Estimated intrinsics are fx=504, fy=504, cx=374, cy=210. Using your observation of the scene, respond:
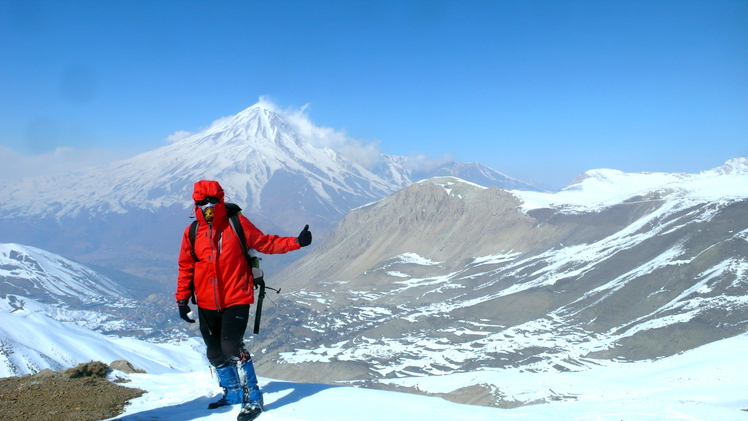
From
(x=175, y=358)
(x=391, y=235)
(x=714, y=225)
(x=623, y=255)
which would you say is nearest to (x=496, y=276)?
(x=623, y=255)

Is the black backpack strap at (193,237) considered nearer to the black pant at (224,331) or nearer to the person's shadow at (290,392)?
the black pant at (224,331)

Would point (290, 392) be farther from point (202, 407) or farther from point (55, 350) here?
point (55, 350)

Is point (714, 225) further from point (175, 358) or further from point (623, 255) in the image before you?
point (175, 358)

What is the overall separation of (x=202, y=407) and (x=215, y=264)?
2.27m

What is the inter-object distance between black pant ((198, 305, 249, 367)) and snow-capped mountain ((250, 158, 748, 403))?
135ft

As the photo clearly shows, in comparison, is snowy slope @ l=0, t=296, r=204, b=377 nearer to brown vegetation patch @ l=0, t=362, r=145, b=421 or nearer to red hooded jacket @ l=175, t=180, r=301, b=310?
brown vegetation patch @ l=0, t=362, r=145, b=421

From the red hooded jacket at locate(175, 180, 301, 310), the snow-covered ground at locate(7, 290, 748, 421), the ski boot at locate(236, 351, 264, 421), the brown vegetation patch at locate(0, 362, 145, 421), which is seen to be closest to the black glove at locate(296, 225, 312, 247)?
the red hooded jacket at locate(175, 180, 301, 310)

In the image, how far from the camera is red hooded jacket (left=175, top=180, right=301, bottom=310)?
253 inches

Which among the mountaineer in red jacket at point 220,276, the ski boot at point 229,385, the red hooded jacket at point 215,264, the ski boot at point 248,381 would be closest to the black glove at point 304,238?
the mountaineer in red jacket at point 220,276

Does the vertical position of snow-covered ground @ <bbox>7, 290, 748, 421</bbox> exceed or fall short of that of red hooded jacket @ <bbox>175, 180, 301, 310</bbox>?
it falls short

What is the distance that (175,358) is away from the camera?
5047 centimetres

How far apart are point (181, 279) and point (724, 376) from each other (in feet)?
167

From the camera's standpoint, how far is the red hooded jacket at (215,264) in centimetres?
641

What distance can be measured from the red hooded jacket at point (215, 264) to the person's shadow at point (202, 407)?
58.4 inches
